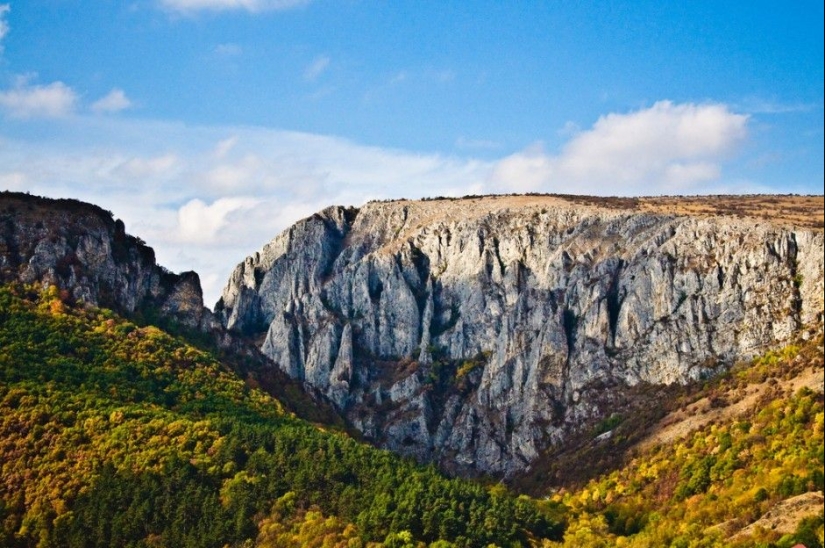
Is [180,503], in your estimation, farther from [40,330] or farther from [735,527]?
[735,527]

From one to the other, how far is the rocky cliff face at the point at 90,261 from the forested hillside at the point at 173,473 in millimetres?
9123

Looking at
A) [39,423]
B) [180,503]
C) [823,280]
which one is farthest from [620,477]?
[39,423]

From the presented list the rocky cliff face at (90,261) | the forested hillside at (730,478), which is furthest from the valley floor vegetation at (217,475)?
the rocky cliff face at (90,261)

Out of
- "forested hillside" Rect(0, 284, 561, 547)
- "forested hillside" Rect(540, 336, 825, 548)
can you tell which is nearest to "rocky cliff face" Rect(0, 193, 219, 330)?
"forested hillside" Rect(0, 284, 561, 547)

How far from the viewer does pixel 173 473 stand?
12650cm

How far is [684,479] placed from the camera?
16975 cm

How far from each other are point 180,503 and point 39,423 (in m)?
21.5

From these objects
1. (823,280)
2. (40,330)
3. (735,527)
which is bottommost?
(735,527)

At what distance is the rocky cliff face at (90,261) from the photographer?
157 metres

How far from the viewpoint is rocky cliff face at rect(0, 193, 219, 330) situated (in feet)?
515

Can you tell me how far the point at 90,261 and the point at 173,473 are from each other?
167 feet

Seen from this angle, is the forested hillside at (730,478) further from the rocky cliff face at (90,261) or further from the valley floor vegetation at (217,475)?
the rocky cliff face at (90,261)

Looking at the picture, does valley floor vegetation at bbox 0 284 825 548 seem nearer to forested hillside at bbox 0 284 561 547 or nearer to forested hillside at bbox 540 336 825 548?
forested hillside at bbox 0 284 561 547

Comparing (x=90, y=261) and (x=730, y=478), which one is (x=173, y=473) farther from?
(x=730, y=478)
